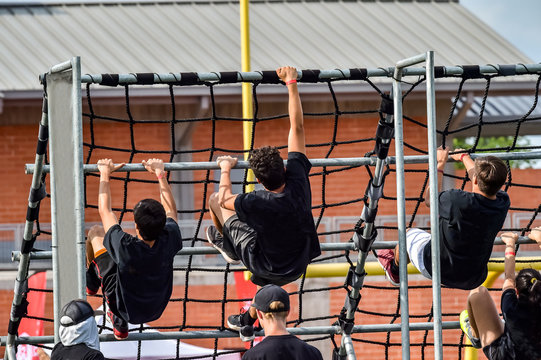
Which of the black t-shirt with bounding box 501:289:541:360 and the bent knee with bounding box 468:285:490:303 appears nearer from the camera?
the black t-shirt with bounding box 501:289:541:360

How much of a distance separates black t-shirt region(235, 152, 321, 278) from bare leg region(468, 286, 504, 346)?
1.00 meters

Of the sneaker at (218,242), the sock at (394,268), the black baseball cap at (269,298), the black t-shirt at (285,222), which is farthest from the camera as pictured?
the sock at (394,268)

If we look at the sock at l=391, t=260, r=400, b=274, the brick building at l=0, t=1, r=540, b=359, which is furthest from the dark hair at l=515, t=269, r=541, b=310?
the brick building at l=0, t=1, r=540, b=359

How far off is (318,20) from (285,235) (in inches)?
483

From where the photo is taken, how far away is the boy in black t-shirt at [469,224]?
5273 mm

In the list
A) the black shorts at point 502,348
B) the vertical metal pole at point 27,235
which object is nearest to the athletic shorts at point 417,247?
the black shorts at point 502,348

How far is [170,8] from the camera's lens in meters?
17.2

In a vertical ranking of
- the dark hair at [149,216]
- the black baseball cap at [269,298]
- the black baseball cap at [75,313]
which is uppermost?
the dark hair at [149,216]

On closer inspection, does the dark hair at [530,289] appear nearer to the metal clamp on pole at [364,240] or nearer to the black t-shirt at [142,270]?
the metal clamp on pole at [364,240]

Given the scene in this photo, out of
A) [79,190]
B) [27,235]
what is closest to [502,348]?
[79,190]

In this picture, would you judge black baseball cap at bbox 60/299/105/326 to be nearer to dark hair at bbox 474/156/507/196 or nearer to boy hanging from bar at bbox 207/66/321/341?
boy hanging from bar at bbox 207/66/321/341

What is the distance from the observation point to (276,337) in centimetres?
477

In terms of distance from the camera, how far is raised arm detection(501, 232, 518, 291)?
5.51 metres

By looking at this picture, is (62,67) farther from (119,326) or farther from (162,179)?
(119,326)
